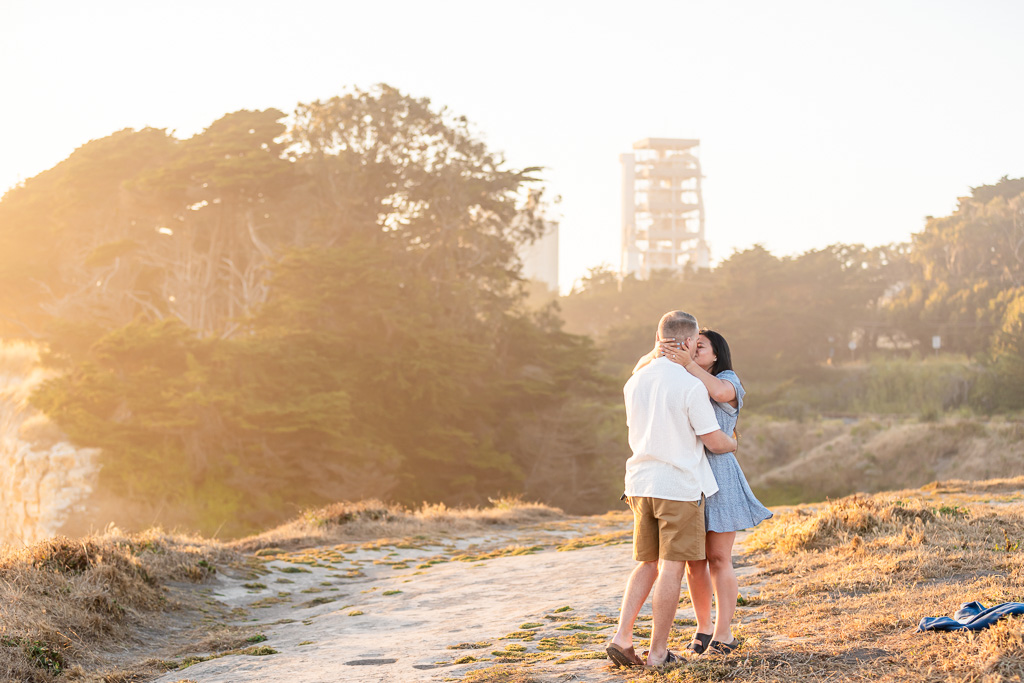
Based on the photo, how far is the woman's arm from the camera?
173 inches

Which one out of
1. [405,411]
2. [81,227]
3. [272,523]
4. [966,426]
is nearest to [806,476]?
[966,426]

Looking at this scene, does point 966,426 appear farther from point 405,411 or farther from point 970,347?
point 405,411

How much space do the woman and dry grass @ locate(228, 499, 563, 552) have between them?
27.6 feet

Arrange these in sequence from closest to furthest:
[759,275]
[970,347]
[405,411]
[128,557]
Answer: [128,557] < [405,411] < [970,347] < [759,275]

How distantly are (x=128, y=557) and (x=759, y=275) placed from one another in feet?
146

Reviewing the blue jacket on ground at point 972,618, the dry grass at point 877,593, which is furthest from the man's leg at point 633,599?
the blue jacket on ground at point 972,618

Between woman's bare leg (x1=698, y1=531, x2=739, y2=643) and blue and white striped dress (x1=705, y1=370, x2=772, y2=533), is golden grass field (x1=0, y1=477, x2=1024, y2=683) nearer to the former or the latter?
woman's bare leg (x1=698, y1=531, x2=739, y2=643)

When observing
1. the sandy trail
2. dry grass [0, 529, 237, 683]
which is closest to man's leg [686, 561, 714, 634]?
the sandy trail

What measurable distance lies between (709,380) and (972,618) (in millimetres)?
1610

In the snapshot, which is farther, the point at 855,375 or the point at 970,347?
the point at 855,375

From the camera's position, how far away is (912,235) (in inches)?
1770

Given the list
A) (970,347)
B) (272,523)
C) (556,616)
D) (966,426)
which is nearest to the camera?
(556,616)

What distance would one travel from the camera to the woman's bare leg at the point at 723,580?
4.54 meters

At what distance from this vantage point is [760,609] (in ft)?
19.8
